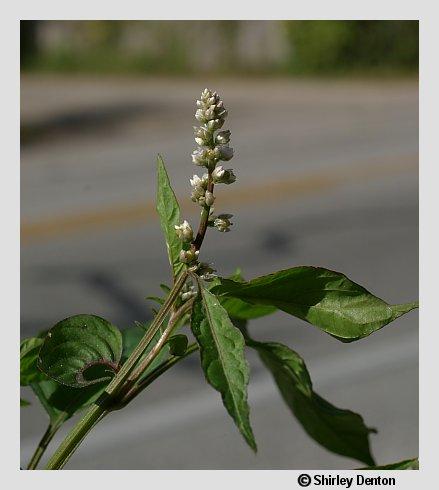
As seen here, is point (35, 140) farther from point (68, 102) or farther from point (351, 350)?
point (351, 350)

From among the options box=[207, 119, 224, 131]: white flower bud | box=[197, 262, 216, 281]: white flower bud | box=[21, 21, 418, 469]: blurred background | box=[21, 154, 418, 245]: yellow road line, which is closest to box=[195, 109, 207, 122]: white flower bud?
box=[207, 119, 224, 131]: white flower bud

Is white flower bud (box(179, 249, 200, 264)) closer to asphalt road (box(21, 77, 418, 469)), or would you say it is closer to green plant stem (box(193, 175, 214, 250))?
green plant stem (box(193, 175, 214, 250))

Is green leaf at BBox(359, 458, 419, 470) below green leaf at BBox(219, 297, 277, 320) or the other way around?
below

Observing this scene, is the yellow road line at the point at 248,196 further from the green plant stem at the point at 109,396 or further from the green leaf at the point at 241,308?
the green plant stem at the point at 109,396

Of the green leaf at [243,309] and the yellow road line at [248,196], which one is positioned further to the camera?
the yellow road line at [248,196]

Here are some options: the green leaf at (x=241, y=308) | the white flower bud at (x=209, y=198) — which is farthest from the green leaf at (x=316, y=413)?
the white flower bud at (x=209, y=198)

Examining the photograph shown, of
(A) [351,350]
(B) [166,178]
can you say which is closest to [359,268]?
(A) [351,350]
